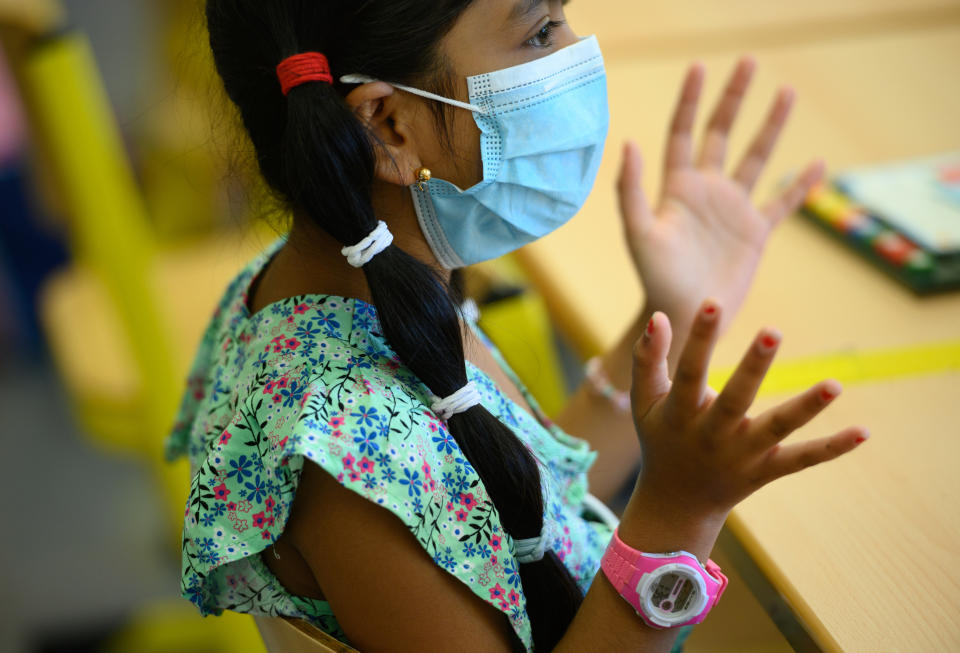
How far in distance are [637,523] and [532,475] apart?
106 millimetres

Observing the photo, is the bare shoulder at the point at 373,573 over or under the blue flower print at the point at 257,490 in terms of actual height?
under

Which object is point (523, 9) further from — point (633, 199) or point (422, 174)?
point (633, 199)

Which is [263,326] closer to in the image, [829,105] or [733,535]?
[733,535]

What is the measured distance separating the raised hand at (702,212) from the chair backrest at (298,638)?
0.55 m

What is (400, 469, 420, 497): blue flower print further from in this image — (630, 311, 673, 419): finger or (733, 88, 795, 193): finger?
(733, 88, 795, 193): finger

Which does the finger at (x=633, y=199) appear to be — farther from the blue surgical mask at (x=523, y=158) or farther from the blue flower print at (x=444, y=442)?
the blue flower print at (x=444, y=442)

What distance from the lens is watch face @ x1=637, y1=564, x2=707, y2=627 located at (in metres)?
0.74

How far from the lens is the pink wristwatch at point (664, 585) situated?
0.74m

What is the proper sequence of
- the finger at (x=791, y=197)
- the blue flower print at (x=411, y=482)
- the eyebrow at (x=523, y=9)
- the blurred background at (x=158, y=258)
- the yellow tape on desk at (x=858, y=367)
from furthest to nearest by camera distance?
the blurred background at (x=158, y=258), the finger at (x=791, y=197), the yellow tape on desk at (x=858, y=367), the eyebrow at (x=523, y=9), the blue flower print at (x=411, y=482)

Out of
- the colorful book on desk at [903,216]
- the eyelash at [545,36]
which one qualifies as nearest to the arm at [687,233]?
the colorful book on desk at [903,216]

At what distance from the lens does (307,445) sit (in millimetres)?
704

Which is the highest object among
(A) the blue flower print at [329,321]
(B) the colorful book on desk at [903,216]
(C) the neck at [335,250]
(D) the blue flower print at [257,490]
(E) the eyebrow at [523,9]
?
(E) the eyebrow at [523,9]

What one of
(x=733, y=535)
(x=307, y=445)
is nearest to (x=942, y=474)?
(x=733, y=535)

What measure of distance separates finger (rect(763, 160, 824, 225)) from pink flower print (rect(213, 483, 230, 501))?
750 mm
